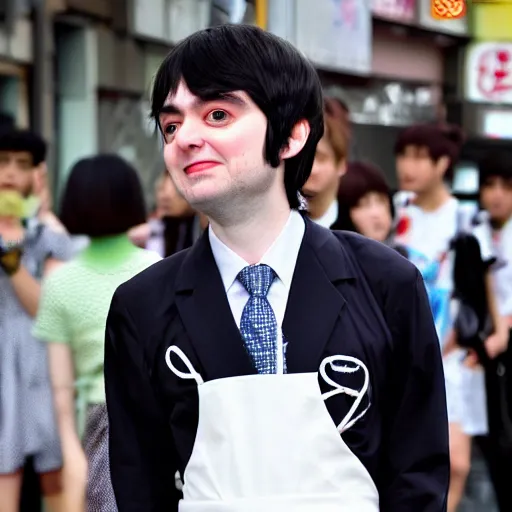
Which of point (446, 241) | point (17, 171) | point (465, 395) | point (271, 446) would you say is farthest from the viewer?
point (465, 395)

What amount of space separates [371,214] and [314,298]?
327 cm

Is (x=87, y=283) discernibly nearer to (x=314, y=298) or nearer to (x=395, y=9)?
(x=314, y=298)

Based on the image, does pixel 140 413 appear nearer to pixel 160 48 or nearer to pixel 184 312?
pixel 184 312

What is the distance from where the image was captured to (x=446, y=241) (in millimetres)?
6898

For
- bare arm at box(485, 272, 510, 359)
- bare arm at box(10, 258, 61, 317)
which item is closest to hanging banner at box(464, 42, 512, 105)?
bare arm at box(485, 272, 510, 359)

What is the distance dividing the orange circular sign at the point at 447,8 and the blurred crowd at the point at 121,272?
500mm

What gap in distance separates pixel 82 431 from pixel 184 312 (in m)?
2.31

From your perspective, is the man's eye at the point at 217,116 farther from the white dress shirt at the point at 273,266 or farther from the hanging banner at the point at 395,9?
the hanging banner at the point at 395,9

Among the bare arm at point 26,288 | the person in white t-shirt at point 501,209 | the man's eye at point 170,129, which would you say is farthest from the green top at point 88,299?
the person in white t-shirt at point 501,209

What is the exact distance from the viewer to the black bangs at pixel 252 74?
2.76 metres

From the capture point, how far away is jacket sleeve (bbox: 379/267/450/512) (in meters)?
2.79

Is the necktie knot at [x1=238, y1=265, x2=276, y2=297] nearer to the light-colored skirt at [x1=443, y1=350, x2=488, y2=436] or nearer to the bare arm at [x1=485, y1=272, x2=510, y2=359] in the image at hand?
the light-colored skirt at [x1=443, y1=350, x2=488, y2=436]

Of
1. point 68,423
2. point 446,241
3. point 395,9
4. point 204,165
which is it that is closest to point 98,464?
point 68,423

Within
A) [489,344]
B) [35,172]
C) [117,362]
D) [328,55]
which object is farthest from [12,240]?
[328,55]
